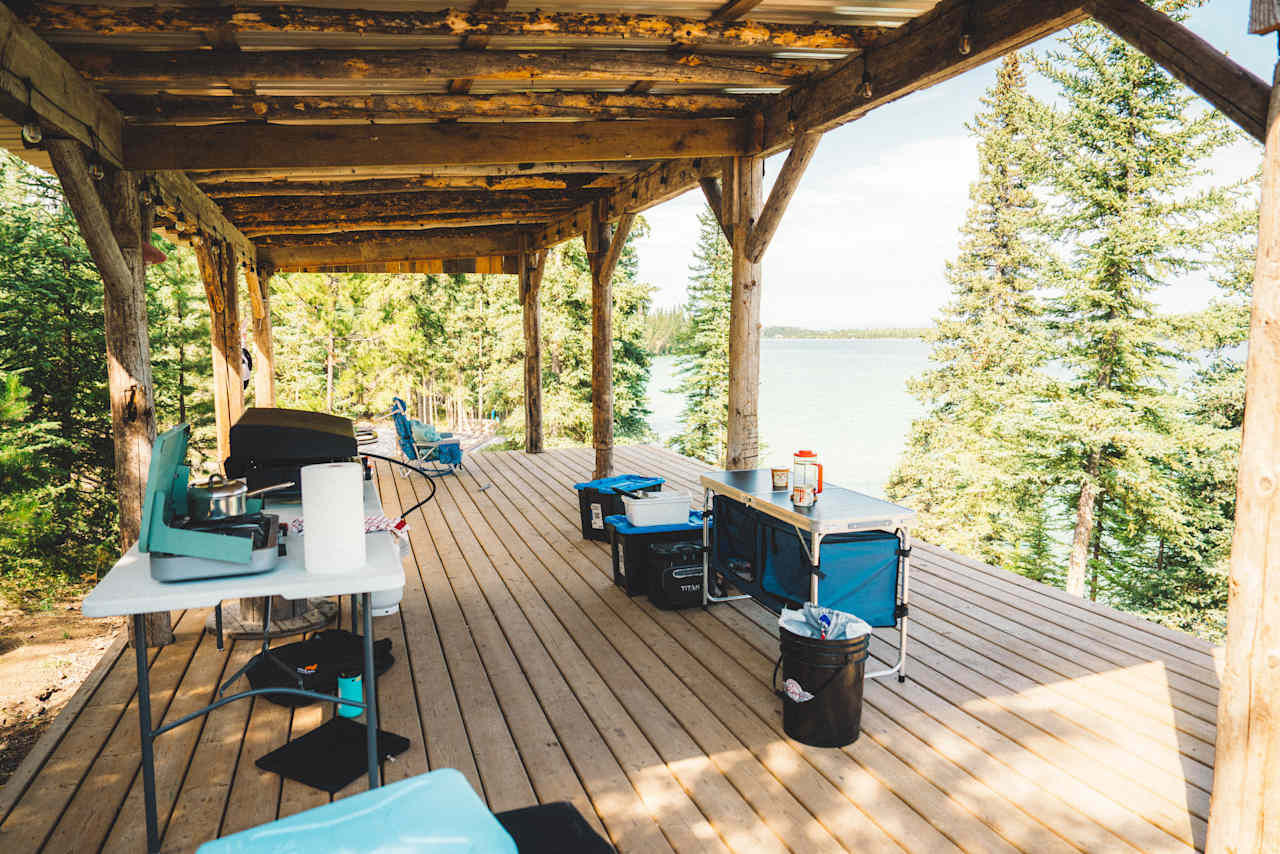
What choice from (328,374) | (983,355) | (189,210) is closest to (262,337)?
(189,210)

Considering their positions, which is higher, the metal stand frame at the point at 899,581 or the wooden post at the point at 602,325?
the wooden post at the point at 602,325

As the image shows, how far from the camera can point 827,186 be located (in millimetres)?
62844

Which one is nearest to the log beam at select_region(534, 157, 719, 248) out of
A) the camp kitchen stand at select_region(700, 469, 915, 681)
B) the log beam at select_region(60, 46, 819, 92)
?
the log beam at select_region(60, 46, 819, 92)

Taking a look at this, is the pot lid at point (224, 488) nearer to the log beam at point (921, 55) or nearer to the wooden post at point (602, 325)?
the log beam at point (921, 55)

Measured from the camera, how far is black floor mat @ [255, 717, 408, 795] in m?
2.65

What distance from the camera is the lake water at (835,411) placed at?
38.2m

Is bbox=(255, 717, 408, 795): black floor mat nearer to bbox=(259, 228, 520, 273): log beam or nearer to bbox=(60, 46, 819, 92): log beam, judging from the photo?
bbox=(60, 46, 819, 92): log beam

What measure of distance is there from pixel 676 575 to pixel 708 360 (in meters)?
17.7

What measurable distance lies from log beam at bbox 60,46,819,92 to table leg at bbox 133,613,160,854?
104 inches

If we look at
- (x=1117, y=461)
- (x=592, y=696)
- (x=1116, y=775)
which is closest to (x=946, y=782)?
(x=1116, y=775)

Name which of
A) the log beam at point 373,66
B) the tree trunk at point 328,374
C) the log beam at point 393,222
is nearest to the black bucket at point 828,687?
the log beam at point 373,66

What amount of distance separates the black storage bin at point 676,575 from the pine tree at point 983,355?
12.9m

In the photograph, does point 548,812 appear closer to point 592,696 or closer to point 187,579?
point 187,579

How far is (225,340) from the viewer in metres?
7.52
